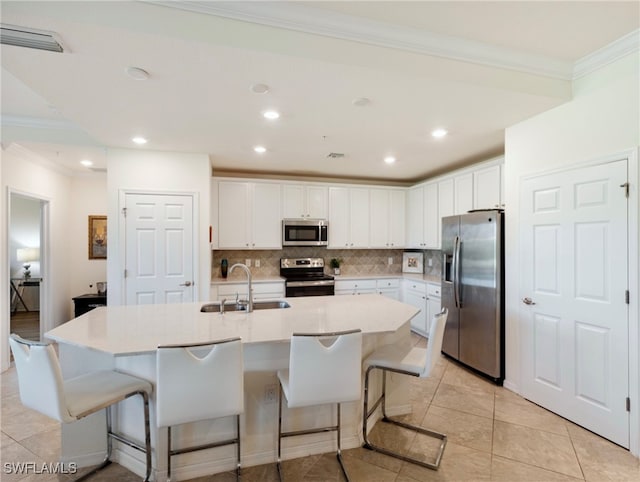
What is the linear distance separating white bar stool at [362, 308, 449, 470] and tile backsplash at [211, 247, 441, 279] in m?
3.03

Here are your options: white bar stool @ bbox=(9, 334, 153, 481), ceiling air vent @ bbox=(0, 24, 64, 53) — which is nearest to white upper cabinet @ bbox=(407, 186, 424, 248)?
white bar stool @ bbox=(9, 334, 153, 481)

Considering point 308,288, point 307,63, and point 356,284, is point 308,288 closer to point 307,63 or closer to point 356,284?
point 356,284

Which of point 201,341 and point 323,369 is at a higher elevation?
point 201,341

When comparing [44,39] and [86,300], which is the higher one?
[44,39]

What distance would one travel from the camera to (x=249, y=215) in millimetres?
4859

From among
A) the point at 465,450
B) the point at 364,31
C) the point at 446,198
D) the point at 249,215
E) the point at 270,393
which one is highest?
the point at 364,31

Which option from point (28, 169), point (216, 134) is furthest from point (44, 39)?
point (28, 169)

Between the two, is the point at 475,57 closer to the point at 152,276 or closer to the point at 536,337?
the point at 536,337

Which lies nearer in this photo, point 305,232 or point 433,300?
point 433,300

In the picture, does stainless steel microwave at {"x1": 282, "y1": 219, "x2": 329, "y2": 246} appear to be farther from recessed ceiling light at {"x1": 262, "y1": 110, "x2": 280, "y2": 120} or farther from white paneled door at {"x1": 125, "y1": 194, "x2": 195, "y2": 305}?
recessed ceiling light at {"x1": 262, "y1": 110, "x2": 280, "y2": 120}

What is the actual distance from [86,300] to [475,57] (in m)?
5.37

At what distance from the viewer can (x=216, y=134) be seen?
333 centimetres

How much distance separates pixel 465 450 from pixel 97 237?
17.8ft

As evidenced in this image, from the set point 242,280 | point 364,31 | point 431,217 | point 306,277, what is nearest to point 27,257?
point 242,280
